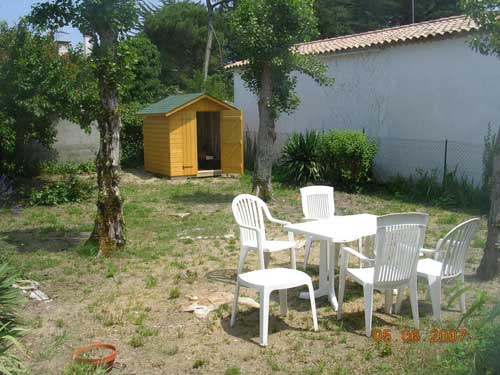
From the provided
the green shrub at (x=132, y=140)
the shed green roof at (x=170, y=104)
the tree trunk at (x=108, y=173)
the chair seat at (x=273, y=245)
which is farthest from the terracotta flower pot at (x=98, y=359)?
the green shrub at (x=132, y=140)

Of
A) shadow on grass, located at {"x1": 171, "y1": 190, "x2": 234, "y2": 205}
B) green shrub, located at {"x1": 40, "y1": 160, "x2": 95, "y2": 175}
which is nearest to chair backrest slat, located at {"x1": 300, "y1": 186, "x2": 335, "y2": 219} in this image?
shadow on grass, located at {"x1": 171, "y1": 190, "x2": 234, "y2": 205}

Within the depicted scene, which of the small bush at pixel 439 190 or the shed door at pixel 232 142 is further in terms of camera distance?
the shed door at pixel 232 142

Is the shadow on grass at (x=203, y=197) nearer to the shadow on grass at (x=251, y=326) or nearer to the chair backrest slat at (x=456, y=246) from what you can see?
the shadow on grass at (x=251, y=326)

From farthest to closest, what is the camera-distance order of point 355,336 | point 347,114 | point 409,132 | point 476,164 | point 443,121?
point 347,114 < point 409,132 < point 443,121 < point 476,164 < point 355,336

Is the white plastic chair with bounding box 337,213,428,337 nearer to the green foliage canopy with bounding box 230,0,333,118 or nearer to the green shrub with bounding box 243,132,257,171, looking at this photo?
the green foliage canopy with bounding box 230,0,333,118

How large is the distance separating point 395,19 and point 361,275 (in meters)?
29.6

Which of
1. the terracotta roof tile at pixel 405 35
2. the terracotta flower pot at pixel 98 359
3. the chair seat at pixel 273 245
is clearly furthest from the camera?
the terracotta roof tile at pixel 405 35

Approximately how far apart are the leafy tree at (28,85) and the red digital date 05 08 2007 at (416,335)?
9.02 metres

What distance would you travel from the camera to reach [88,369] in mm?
3854

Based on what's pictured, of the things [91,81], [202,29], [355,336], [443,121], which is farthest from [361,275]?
[202,29]

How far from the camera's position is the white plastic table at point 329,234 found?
511 centimetres

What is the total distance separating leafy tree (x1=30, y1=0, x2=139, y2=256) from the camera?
7.16 m

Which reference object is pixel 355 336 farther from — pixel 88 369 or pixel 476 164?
pixel 476 164

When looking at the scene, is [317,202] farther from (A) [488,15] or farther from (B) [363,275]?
(A) [488,15]
